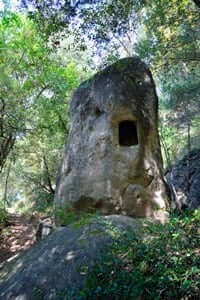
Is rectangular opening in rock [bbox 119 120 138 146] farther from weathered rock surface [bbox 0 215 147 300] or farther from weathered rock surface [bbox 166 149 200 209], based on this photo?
weathered rock surface [bbox 0 215 147 300]

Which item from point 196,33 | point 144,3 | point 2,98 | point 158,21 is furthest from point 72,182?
point 196,33

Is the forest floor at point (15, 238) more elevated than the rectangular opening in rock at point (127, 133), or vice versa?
the rectangular opening in rock at point (127, 133)

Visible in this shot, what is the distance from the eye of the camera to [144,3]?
5.33 m

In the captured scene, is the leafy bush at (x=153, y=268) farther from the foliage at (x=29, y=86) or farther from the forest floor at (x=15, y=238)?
the foliage at (x=29, y=86)

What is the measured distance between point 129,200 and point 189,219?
2356 millimetres

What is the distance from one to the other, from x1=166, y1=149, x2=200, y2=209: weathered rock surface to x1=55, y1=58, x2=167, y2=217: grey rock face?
9.97ft

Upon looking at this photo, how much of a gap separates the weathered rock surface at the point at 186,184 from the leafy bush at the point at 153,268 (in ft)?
18.1

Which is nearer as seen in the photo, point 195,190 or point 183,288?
point 183,288

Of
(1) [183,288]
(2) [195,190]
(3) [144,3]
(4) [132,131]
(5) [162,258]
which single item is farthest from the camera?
(2) [195,190]

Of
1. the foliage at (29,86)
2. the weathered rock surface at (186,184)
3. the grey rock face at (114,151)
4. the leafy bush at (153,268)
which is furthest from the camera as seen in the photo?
the foliage at (29,86)

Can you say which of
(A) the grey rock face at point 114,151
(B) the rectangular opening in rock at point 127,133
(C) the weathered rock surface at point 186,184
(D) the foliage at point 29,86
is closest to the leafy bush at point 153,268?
(A) the grey rock face at point 114,151

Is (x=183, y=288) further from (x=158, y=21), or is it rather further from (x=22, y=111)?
(x=22, y=111)

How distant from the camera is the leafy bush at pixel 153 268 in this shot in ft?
7.64

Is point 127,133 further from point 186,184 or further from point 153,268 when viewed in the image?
point 153,268
